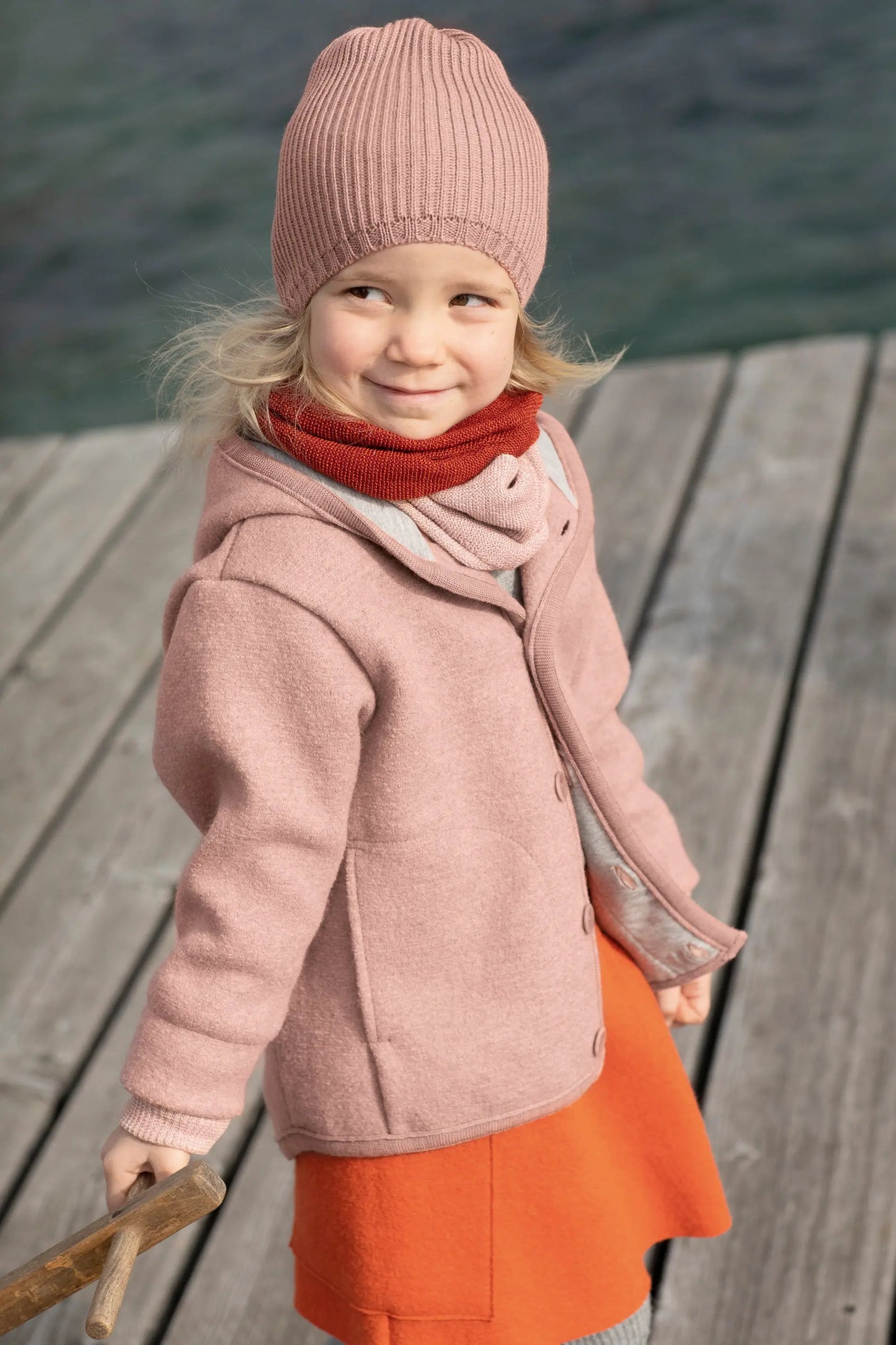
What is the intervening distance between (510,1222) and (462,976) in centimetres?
21

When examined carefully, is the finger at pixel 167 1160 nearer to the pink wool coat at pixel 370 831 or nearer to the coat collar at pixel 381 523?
the pink wool coat at pixel 370 831

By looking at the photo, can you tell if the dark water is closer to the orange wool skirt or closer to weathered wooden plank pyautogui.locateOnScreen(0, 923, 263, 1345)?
weathered wooden plank pyautogui.locateOnScreen(0, 923, 263, 1345)

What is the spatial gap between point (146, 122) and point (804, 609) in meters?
5.36

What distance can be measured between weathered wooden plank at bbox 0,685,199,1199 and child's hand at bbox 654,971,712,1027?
0.81 meters

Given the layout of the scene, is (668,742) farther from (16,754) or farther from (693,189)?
(693,189)

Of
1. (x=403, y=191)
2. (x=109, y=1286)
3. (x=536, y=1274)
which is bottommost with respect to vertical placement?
(x=536, y=1274)

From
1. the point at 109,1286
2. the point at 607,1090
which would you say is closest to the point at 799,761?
the point at 607,1090

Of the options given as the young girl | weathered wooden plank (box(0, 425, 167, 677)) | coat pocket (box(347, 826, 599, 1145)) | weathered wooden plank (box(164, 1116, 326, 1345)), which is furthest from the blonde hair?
weathered wooden plank (box(0, 425, 167, 677))

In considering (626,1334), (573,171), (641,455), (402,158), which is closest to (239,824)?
(402,158)

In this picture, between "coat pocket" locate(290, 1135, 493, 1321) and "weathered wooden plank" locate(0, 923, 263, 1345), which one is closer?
"coat pocket" locate(290, 1135, 493, 1321)

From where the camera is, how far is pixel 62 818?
7.29ft

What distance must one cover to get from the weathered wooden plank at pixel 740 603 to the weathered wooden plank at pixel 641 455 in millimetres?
40

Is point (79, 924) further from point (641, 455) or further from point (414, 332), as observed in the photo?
point (641, 455)

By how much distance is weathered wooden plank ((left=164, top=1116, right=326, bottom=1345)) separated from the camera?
158 cm
